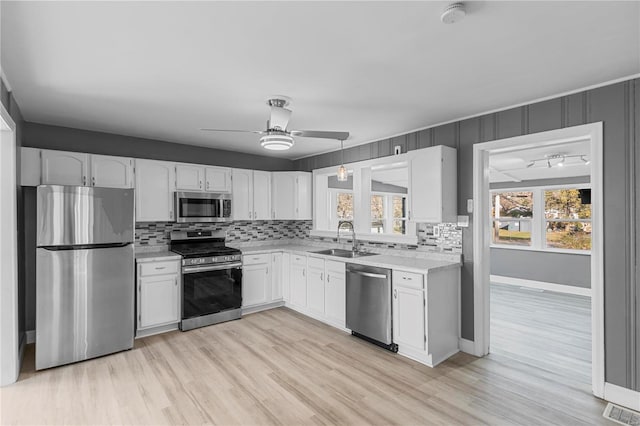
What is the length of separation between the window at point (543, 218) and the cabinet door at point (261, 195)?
206 inches

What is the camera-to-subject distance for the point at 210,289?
445 centimetres

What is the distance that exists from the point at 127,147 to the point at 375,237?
3.63 m

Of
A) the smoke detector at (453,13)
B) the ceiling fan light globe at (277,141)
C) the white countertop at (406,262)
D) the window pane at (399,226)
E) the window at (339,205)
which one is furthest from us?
the window pane at (399,226)

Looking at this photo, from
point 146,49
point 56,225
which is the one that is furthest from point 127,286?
point 146,49

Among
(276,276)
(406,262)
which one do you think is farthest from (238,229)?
(406,262)

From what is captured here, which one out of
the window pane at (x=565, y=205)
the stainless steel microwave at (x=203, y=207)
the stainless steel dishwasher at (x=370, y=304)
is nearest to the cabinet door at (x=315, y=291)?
the stainless steel dishwasher at (x=370, y=304)

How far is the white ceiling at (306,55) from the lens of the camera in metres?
1.75

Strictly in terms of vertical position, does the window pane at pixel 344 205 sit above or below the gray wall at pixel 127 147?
below

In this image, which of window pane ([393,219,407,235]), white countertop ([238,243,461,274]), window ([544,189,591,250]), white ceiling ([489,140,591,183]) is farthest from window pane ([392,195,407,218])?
white countertop ([238,243,461,274])

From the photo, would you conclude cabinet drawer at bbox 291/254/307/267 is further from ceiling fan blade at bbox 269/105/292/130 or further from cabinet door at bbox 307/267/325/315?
ceiling fan blade at bbox 269/105/292/130

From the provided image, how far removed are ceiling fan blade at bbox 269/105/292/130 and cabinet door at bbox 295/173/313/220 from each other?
248 centimetres

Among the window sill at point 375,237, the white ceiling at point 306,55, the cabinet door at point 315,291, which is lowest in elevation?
the cabinet door at point 315,291

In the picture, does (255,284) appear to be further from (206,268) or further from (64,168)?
(64,168)

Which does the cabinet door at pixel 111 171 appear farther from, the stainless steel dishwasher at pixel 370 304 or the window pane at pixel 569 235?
the window pane at pixel 569 235
